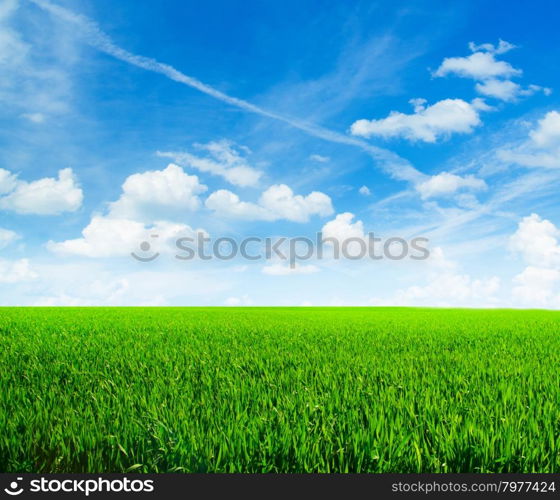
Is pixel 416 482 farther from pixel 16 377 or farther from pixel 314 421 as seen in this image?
pixel 16 377

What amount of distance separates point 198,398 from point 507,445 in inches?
126

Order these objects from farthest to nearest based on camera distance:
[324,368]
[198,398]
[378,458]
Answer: [324,368] < [198,398] < [378,458]

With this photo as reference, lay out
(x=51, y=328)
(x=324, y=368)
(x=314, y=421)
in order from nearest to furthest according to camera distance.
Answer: (x=314, y=421) → (x=324, y=368) → (x=51, y=328)

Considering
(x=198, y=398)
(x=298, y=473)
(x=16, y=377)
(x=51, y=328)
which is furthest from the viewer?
(x=51, y=328)

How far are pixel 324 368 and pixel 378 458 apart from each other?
351 cm

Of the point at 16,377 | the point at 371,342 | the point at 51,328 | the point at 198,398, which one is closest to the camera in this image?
the point at 198,398

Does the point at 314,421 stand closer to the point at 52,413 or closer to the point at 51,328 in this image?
the point at 52,413

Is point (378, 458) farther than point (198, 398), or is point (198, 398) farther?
point (198, 398)

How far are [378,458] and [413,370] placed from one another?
3687mm

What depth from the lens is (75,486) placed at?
2941 mm

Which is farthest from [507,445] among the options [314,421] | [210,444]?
[210,444]

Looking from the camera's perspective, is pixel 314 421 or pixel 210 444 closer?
pixel 210 444

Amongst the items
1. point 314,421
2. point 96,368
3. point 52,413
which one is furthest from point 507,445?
point 96,368

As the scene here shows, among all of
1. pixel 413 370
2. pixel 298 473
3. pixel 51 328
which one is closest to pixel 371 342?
pixel 413 370
